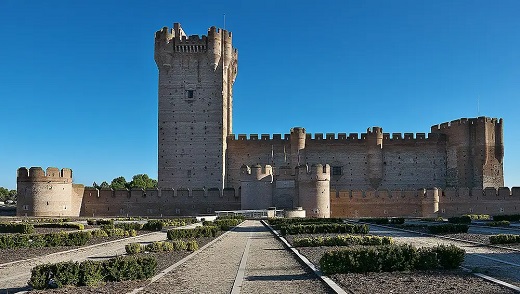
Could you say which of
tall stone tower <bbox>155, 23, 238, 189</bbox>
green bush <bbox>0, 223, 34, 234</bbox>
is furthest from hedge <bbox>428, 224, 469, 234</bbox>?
A: tall stone tower <bbox>155, 23, 238, 189</bbox>

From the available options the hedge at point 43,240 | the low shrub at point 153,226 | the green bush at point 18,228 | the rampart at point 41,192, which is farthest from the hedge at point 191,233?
the rampart at point 41,192

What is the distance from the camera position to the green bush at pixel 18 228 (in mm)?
20875

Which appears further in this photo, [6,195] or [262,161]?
[6,195]

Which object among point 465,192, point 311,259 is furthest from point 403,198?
point 311,259

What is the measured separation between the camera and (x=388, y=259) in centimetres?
911

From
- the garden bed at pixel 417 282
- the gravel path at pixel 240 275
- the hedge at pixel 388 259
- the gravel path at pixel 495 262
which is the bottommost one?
the gravel path at pixel 240 275

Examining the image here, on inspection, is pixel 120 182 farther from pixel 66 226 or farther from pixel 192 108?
pixel 66 226

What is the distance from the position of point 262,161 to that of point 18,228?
2538 cm

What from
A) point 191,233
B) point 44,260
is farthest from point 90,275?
point 191,233

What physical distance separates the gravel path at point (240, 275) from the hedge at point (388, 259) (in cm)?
44

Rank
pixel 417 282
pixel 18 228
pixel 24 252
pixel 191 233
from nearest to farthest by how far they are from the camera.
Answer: pixel 417 282 → pixel 24 252 → pixel 191 233 → pixel 18 228

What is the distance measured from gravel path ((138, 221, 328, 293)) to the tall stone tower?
29689 millimetres

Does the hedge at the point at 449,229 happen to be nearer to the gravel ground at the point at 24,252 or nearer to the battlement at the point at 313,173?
the gravel ground at the point at 24,252

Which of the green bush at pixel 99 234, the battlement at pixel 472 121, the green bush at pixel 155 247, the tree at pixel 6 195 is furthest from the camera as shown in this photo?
the tree at pixel 6 195
